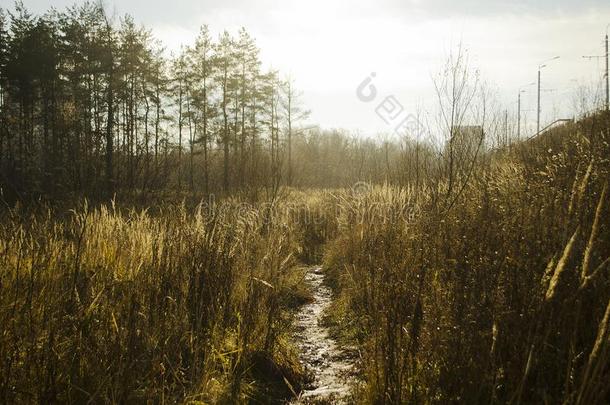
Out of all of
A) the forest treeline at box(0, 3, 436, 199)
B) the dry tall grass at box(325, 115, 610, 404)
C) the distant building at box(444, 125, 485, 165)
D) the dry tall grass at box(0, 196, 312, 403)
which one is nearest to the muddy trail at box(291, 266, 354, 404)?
the dry tall grass at box(0, 196, 312, 403)

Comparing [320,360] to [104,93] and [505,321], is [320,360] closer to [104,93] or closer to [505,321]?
[505,321]

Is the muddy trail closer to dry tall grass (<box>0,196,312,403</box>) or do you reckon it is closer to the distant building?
dry tall grass (<box>0,196,312,403</box>)

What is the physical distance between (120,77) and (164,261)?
20.9 m

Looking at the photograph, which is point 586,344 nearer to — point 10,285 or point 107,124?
point 10,285

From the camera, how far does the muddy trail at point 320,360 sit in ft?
10.5

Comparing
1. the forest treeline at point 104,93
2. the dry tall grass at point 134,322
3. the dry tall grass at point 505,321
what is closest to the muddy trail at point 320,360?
the dry tall grass at point 134,322

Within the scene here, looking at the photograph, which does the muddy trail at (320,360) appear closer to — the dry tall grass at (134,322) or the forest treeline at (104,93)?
the dry tall grass at (134,322)

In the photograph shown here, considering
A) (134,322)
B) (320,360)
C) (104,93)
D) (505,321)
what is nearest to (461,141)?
(320,360)

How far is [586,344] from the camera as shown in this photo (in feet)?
7.11

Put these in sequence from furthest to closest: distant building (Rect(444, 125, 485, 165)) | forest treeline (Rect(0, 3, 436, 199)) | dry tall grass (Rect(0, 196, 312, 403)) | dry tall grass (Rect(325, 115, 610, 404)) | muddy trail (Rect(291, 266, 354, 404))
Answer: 1. forest treeline (Rect(0, 3, 436, 199))
2. distant building (Rect(444, 125, 485, 165))
3. muddy trail (Rect(291, 266, 354, 404))
4. dry tall grass (Rect(0, 196, 312, 403))
5. dry tall grass (Rect(325, 115, 610, 404))

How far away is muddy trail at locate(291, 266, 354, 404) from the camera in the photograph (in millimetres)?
3201

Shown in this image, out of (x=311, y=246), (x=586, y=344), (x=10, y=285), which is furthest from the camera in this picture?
(x=311, y=246)

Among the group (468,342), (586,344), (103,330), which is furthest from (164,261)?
(586,344)

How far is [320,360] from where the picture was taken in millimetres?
3994
